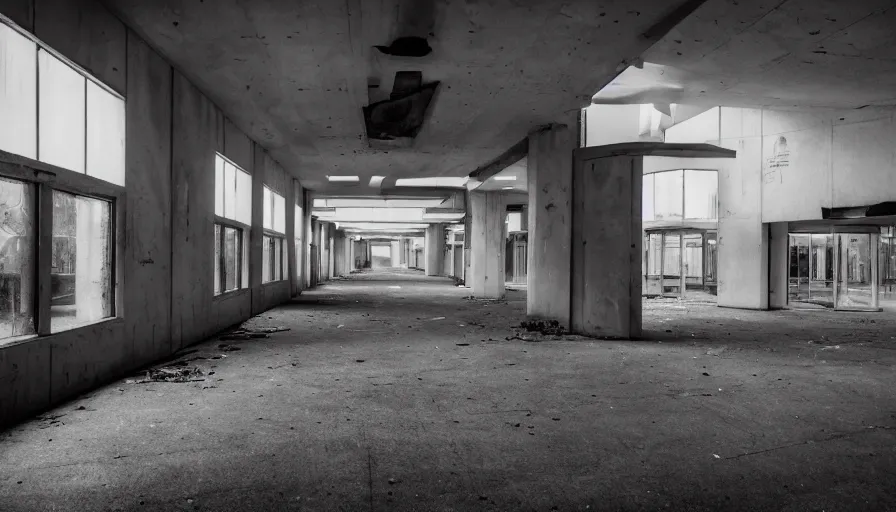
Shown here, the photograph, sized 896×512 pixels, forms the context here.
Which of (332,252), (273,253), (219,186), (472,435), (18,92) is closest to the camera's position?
(472,435)

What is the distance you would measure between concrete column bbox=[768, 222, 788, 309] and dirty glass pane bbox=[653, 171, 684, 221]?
3060 millimetres

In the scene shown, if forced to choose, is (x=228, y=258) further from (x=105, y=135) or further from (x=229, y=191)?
(x=105, y=135)

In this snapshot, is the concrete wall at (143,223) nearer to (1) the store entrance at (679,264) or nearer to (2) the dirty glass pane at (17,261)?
(2) the dirty glass pane at (17,261)

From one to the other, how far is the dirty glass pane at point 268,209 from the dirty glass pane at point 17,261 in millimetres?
8042

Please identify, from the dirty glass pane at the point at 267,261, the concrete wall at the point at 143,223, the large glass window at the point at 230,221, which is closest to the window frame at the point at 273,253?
the dirty glass pane at the point at 267,261

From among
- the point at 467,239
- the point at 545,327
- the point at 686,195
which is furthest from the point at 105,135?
the point at 467,239

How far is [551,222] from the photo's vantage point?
28.8ft

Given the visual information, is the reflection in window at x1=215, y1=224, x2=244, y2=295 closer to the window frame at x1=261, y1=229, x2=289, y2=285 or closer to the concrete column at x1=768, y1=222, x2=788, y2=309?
the window frame at x1=261, y1=229, x2=289, y2=285

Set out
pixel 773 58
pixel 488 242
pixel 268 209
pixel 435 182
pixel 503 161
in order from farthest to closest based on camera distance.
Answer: pixel 435 182, pixel 488 242, pixel 268 209, pixel 503 161, pixel 773 58

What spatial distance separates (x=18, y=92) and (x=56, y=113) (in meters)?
0.45

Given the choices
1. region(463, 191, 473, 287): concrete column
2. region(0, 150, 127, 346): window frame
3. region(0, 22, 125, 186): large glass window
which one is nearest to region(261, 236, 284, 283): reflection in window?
region(0, 22, 125, 186): large glass window

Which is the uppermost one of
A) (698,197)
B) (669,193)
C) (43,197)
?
Result: (669,193)

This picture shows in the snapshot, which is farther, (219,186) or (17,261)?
(219,186)

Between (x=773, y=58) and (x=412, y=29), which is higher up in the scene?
(x=773, y=58)
